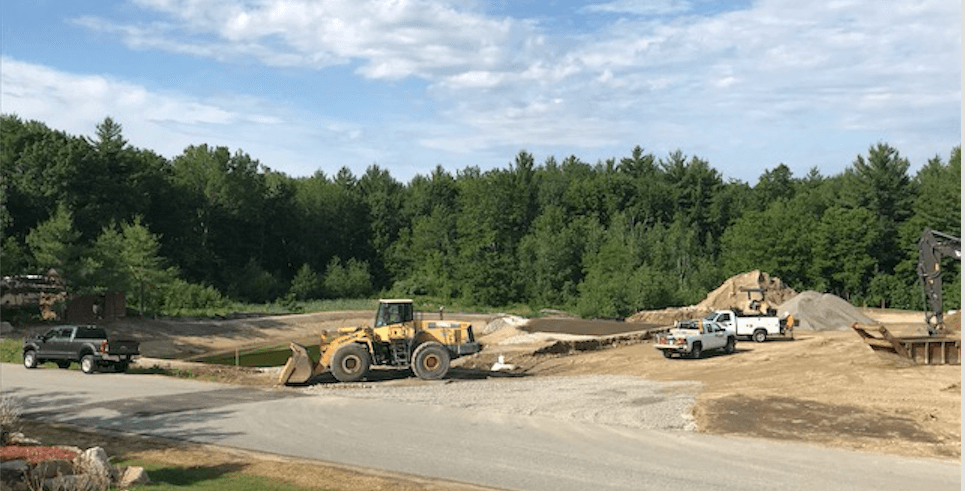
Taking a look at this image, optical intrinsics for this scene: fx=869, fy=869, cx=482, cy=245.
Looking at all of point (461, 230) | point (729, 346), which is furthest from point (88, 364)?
point (461, 230)

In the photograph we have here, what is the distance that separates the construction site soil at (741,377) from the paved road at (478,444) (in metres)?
1.47

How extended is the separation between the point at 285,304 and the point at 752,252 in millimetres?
50307

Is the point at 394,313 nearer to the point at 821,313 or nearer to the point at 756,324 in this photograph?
the point at 756,324

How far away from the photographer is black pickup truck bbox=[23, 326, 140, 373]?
113ft

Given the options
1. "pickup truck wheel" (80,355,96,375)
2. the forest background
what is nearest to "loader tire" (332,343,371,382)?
"pickup truck wheel" (80,355,96,375)

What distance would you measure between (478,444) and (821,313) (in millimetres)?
43019

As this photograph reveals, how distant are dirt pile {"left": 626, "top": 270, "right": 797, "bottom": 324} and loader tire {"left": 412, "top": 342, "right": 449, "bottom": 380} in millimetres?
41579

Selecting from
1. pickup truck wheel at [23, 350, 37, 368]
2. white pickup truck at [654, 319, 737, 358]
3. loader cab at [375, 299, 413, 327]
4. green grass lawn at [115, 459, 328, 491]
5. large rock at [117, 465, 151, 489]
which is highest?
loader cab at [375, 299, 413, 327]

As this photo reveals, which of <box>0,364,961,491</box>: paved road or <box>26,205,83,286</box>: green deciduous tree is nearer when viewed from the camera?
<box>0,364,961,491</box>: paved road

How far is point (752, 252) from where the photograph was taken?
93938 mm

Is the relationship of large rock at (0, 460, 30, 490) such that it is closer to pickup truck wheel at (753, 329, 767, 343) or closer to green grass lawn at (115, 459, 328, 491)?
green grass lawn at (115, 459, 328, 491)

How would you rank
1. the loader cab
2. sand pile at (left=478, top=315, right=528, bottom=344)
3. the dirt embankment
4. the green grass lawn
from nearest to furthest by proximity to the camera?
the green grass lawn
the dirt embankment
the loader cab
sand pile at (left=478, top=315, right=528, bottom=344)

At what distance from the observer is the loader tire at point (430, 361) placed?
31.7m

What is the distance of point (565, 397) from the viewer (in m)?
28.6
